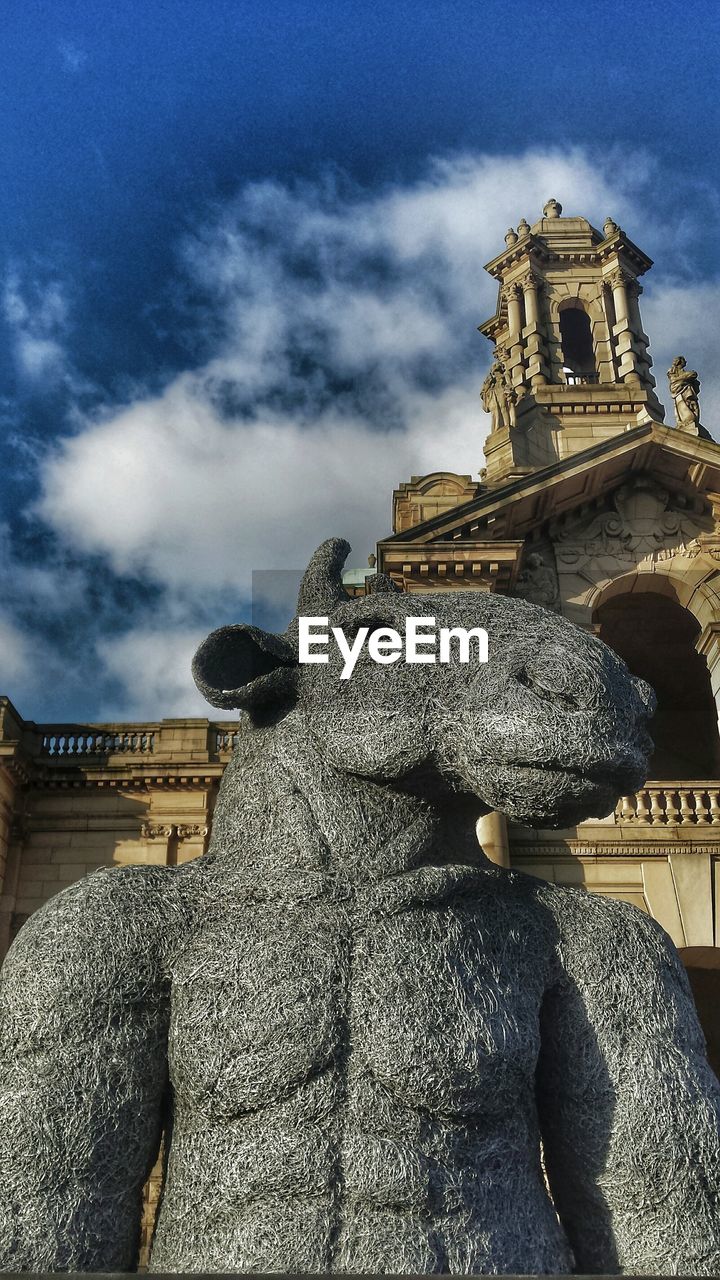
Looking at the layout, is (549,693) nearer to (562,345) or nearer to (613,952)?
(613,952)

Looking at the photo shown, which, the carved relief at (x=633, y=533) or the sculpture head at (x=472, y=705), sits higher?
the carved relief at (x=633, y=533)

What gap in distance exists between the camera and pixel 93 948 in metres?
2.43

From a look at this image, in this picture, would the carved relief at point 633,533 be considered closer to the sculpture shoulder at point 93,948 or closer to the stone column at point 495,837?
the stone column at point 495,837

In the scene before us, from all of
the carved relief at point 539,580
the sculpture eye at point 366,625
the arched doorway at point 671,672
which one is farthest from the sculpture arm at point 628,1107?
the arched doorway at point 671,672

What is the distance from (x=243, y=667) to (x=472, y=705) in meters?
0.54

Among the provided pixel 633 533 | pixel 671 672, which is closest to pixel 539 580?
pixel 633 533

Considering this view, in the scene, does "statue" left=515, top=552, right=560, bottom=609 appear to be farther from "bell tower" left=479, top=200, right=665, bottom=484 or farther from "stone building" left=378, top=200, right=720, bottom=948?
"bell tower" left=479, top=200, right=665, bottom=484

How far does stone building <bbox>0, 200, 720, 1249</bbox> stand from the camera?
15617 mm

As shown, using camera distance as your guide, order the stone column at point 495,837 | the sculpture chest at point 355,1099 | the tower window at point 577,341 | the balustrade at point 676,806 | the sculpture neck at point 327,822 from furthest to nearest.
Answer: the tower window at point 577,341 < the balustrade at point 676,806 < the stone column at point 495,837 < the sculpture neck at point 327,822 < the sculpture chest at point 355,1099

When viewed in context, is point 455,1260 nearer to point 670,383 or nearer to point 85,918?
point 85,918

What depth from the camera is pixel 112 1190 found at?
2324mm

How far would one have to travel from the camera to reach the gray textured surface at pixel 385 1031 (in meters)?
2.25

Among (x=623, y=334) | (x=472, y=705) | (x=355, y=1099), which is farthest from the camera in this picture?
(x=623, y=334)

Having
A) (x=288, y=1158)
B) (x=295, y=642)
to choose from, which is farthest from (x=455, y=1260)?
(x=295, y=642)
